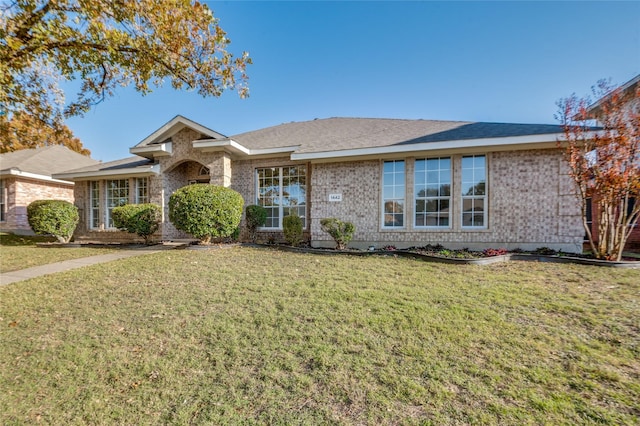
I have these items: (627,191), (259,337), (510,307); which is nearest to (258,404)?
(259,337)

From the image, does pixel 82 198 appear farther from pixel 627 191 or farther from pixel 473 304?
pixel 627 191

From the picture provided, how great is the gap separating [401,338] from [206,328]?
2755 millimetres

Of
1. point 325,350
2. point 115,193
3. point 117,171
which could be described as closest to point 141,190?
point 117,171

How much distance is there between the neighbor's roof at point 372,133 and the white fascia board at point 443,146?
0.33 ft

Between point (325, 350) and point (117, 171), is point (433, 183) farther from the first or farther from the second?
point (117, 171)

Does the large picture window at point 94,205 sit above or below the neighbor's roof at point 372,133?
below

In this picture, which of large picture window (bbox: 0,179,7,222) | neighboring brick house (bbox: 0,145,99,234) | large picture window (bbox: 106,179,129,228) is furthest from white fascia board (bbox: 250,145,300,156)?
large picture window (bbox: 0,179,7,222)

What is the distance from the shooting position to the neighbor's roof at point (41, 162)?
1630cm

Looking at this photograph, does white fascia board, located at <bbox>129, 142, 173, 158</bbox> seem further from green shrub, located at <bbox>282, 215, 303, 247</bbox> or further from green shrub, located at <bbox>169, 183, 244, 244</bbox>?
green shrub, located at <bbox>282, 215, 303, 247</bbox>

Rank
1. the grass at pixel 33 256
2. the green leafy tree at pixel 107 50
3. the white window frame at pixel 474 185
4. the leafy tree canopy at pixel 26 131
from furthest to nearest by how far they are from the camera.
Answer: the white window frame at pixel 474 185
the grass at pixel 33 256
the leafy tree canopy at pixel 26 131
the green leafy tree at pixel 107 50

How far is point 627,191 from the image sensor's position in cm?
697

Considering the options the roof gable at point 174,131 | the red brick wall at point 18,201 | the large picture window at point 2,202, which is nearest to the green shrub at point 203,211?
the roof gable at point 174,131

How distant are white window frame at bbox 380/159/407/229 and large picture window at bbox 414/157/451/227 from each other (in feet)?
1.33

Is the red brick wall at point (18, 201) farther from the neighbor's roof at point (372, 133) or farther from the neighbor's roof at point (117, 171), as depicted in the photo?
the neighbor's roof at point (372, 133)
